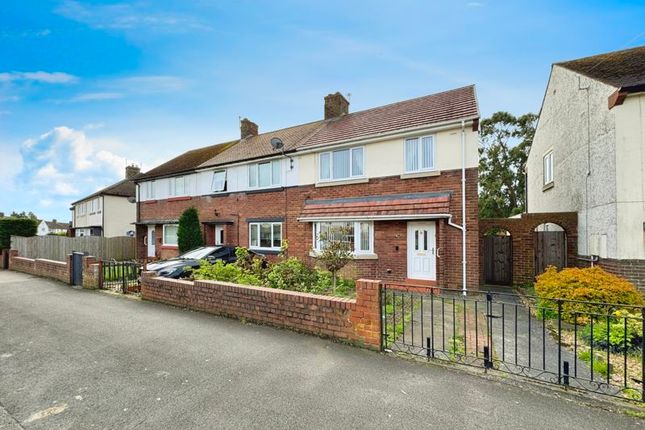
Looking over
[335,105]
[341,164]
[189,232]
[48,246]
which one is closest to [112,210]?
[48,246]

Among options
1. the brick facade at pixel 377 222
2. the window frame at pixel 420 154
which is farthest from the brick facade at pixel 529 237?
the window frame at pixel 420 154

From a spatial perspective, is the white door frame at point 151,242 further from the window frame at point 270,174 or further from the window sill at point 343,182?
the window sill at point 343,182

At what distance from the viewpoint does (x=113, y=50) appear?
10.9m

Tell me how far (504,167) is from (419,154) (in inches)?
912

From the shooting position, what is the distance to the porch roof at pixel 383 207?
9.55 meters

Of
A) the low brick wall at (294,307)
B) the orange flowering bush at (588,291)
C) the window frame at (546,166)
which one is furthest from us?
the window frame at (546,166)

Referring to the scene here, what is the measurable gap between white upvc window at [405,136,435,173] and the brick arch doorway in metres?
3.51

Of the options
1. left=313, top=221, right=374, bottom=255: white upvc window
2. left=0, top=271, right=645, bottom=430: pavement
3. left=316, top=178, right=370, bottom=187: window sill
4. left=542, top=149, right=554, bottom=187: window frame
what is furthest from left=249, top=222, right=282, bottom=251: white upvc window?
left=542, top=149, right=554, bottom=187: window frame

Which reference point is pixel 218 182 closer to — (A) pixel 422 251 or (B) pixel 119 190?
(A) pixel 422 251

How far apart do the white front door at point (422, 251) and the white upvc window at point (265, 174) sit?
6545 mm

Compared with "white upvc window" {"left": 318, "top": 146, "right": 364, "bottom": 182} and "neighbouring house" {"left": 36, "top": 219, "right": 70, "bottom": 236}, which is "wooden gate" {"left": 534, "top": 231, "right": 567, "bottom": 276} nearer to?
"white upvc window" {"left": 318, "top": 146, "right": 364, "bottom": 182}

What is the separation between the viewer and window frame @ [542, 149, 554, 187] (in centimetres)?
1327

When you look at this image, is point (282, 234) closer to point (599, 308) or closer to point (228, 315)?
point (228, 315)

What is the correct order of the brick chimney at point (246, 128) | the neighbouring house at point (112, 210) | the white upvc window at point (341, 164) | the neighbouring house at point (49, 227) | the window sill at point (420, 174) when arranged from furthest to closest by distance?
the neighbouring house at point (49, 227)
the neighbouring house at point (112, 210)
the brick chimney at point (246, 128)
the white upvc window at point (341, 164)
the window sill at point (420, 174)
